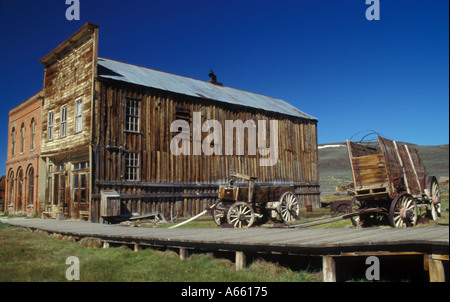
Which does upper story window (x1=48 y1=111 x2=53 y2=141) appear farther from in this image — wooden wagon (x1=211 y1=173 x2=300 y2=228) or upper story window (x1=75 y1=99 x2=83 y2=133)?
wooden wagon (x1=211 y1=173 x2=300 y2=228)

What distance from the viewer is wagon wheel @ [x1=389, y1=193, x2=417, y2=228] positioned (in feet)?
31.7

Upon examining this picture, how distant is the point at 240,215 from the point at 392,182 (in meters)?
4.81

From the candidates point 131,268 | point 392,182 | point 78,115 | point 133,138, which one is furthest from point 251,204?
point 78,115

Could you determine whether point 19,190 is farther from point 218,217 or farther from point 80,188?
point 218,217

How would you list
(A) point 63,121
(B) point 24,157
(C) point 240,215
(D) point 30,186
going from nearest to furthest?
(C) point 240,215
(A) point 63,121
(D) point 30,186
(B) point 24,157

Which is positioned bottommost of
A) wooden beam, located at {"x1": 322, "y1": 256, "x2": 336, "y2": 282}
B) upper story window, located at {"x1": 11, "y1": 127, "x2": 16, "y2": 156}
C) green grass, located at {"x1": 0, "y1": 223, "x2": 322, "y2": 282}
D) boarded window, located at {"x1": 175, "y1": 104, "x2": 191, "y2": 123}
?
green grass, located at {"x1": 0, "y1": 223, "x2": 322, "y2": 282}

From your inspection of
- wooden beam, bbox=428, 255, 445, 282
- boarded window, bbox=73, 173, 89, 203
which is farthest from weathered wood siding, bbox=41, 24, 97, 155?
wooden beam, bbox=428, 255, 445, 282

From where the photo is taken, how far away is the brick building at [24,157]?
21984mm

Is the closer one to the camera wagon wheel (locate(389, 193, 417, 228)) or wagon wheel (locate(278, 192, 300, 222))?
Result: wagon wheel (locate(389, 193, 417, 228))

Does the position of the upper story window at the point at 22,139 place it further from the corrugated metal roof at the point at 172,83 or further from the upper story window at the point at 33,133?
the corrugated metal roof at the point at 172,83

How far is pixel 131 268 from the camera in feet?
22.6

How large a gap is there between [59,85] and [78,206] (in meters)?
6.98
